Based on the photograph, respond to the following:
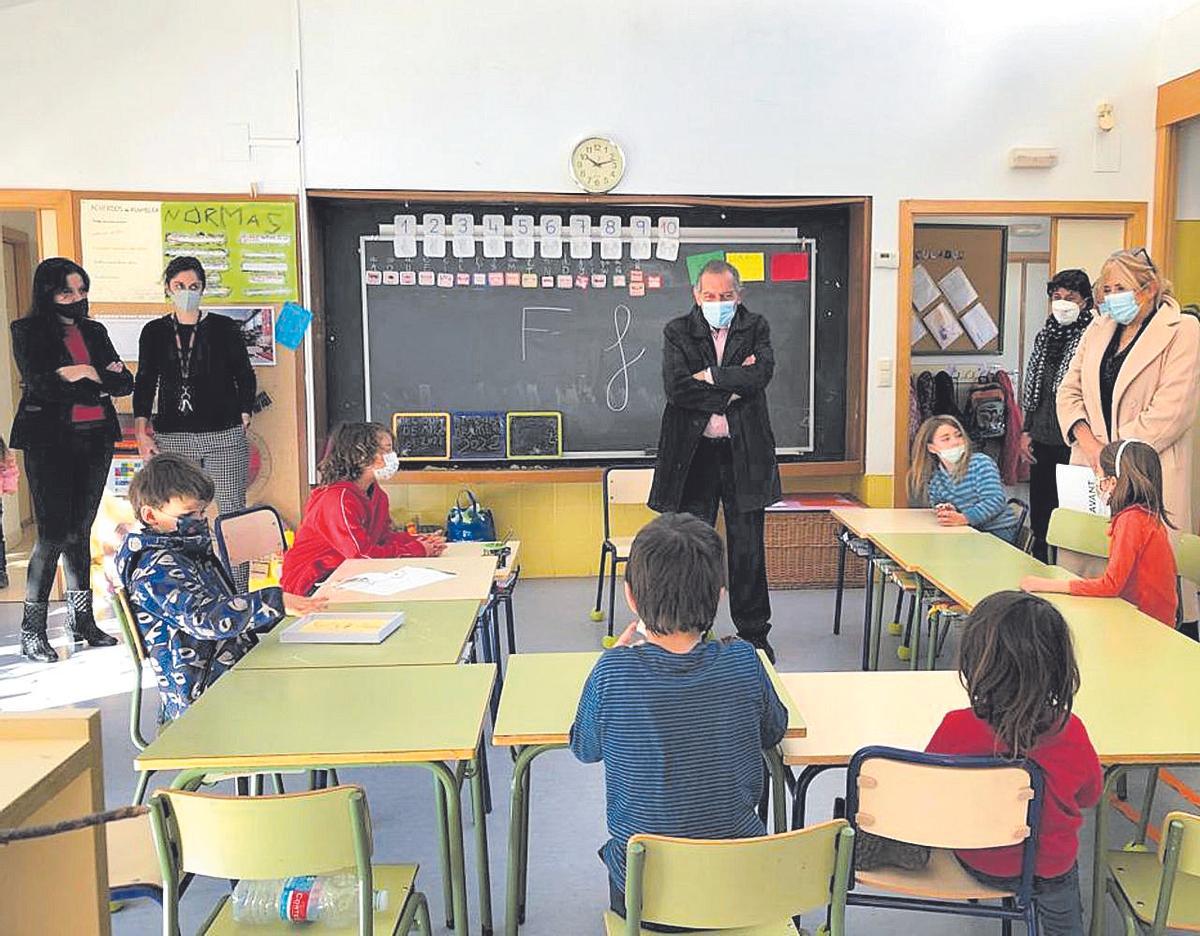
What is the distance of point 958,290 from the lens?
25.6 feet

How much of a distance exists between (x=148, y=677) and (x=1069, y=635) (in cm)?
356

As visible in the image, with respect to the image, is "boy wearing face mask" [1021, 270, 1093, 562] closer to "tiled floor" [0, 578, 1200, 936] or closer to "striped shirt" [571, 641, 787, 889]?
"tiled floor" [0, 578, 1200, 936]

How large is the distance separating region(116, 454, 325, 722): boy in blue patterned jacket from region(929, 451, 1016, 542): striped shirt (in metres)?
2.71

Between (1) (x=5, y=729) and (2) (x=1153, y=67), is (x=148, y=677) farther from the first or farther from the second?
(2) (x=1153, y=67)

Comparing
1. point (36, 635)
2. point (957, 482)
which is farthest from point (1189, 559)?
point (36, 635)

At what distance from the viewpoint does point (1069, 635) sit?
199 cm

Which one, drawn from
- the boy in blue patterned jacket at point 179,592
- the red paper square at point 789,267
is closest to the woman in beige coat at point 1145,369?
the red paper square at point 789,267

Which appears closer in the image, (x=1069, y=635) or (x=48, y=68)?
(x=1069, y=635)

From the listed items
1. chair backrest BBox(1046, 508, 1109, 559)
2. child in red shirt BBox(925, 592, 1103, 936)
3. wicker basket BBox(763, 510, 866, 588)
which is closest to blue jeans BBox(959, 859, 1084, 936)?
child in red shirt BBox(925, 592, 1103, 936)

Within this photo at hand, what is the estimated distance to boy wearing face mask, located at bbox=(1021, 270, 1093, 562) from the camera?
16.8ft

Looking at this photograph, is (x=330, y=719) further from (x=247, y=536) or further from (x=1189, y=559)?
(x=1189, y=559)

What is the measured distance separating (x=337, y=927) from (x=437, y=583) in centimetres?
147

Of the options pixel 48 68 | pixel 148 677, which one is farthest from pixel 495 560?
pixel 48 68

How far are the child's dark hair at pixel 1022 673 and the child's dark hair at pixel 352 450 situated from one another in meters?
2.28
